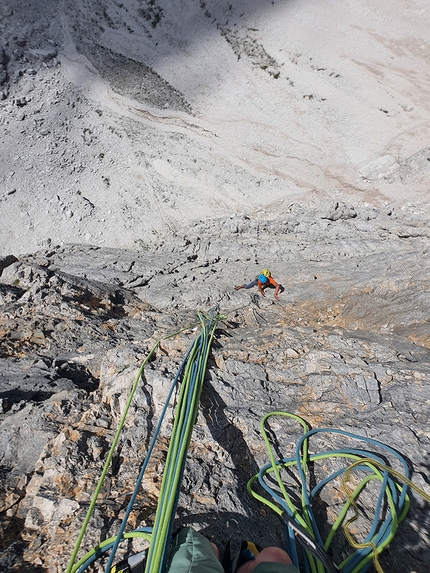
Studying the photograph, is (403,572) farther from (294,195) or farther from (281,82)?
(281,82)

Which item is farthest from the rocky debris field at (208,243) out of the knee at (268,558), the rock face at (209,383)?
the knee at (268,558)

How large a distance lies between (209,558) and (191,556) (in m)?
0.10

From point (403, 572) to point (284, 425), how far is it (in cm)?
130

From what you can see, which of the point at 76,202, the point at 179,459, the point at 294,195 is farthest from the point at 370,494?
the point at 76,202

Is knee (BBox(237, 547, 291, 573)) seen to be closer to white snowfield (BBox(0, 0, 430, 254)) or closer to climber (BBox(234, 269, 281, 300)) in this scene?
climber (BBox(234, 269, 281, 300))

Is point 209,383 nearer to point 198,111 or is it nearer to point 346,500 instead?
point 346,500

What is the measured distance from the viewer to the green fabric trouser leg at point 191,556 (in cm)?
175

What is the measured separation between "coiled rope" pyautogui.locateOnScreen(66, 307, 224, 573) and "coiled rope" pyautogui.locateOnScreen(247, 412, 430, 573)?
708 mm

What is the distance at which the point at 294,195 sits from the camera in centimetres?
1136

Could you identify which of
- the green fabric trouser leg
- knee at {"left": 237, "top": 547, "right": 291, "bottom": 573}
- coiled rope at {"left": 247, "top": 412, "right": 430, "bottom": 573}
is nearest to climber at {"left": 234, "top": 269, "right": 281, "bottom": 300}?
coiled rope at {"left": 247, "top": 412, "right": 430, "bottom": 573}

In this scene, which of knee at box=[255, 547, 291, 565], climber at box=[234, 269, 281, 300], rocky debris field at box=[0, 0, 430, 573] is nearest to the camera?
knee at box=[255, 547, 291, 565]

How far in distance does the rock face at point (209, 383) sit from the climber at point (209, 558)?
0.90ft

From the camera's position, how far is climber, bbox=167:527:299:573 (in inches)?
69.3

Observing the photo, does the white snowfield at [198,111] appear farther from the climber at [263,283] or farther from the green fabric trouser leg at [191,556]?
the green fabric trouser leg at [191,556]
